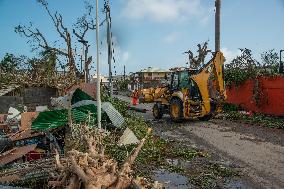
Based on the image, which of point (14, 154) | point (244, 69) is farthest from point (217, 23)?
point (14, 154)

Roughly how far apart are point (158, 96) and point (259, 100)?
543 cm

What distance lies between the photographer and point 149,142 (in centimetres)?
1194

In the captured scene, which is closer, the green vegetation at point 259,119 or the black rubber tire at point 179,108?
the green vegetation at point 259,119

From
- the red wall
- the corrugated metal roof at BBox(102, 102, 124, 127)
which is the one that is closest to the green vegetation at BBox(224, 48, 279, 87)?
the red wall

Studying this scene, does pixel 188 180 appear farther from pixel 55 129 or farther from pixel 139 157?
pixel 55 129

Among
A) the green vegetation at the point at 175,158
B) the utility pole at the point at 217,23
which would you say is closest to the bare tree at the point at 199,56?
the utility pole at the point at 217,23

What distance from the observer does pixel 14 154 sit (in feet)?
30.1

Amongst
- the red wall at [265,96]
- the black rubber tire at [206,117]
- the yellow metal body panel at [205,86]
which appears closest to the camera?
the yellow metal body panel at [205,86]

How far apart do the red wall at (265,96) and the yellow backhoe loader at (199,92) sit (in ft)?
10.2

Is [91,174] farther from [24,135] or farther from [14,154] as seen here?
[24,135]

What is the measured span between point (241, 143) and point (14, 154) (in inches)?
283

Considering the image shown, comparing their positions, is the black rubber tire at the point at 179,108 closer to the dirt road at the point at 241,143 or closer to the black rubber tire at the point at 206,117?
the dirt road at the point at 241,143

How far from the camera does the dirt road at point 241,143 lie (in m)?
8.84

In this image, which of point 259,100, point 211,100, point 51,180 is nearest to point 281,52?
point 259,100
